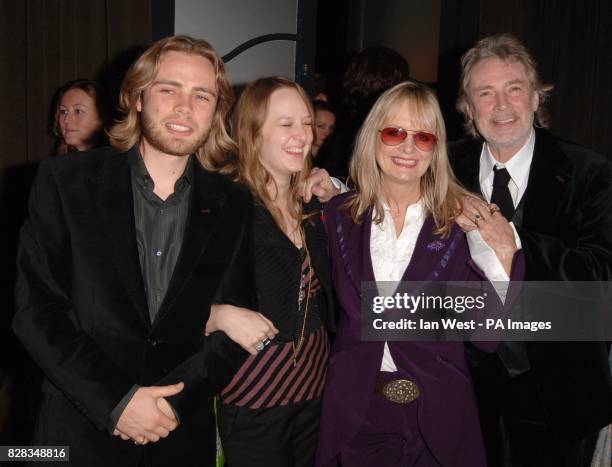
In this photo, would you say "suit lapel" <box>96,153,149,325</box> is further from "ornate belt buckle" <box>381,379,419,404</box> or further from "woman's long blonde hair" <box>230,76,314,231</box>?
"ornate belt buckle" <box>381,379,419,404</box>

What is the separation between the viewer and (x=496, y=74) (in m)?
2.70

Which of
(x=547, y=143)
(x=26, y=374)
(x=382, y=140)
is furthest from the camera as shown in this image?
(x=26, y=374)

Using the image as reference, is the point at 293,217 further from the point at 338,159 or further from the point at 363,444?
the point at 338,159

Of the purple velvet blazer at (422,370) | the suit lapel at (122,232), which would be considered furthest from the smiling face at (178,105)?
the purple velvet blazer at (422,370)

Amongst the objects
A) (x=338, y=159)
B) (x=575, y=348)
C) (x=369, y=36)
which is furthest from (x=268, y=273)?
(x=369, y=36)

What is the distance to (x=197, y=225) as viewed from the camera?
6.37ft

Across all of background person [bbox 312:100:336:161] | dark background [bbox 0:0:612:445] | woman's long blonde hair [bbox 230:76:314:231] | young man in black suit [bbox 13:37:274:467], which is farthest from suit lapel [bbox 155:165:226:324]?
background person [bbox 312:100:336:161]

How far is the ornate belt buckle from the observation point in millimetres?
2225

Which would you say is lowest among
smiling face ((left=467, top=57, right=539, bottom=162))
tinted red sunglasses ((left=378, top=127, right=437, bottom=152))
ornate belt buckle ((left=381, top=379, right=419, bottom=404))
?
ornate belt buckle ((left=381, top=379, right=419, bottom=404))

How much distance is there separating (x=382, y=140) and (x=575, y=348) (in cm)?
115

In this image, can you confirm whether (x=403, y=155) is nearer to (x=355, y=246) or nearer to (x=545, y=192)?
(x=355, y=246)

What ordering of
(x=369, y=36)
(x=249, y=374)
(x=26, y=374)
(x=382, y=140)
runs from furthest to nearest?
(x=369, y=36) < (x=26, y=374) < (x=382, y=140) < (x=249, y=374)

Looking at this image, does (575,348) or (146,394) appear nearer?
Answer: (146,394)

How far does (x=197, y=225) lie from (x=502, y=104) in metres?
1.52
